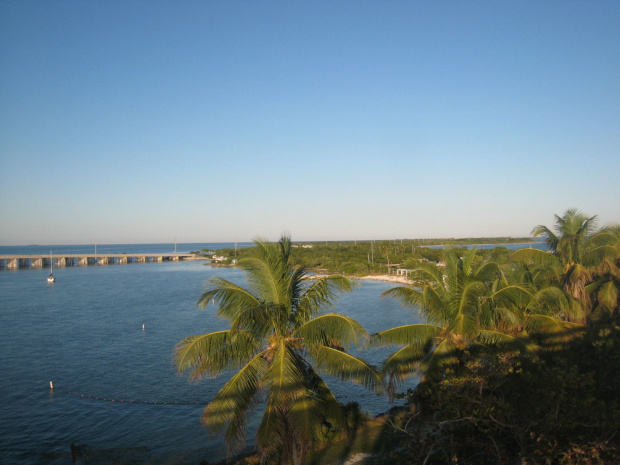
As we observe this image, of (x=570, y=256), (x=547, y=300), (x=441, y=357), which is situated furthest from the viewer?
(x=570, y=256)

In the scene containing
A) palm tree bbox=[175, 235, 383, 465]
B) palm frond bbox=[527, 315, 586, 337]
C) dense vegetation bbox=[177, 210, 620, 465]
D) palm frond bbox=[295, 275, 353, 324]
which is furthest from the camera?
palm frond bbox=[527, 315, 586, 337]

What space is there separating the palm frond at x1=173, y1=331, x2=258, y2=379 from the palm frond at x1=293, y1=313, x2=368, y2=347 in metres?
1.23

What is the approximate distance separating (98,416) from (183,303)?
31660 mm

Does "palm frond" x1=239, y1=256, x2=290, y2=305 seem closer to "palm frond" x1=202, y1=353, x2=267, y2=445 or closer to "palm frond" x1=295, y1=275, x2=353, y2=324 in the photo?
"palm frond" x1=295, y1=275, x2=353, y2=324

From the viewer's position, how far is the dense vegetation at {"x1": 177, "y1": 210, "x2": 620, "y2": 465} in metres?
7.50

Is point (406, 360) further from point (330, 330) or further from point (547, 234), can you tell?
point (547, 234)

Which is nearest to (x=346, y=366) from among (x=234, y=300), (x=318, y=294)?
(x=318, y=294)

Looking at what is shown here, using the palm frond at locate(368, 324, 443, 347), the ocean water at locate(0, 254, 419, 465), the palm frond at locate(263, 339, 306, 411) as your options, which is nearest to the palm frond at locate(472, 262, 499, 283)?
the palm frond at locate(368, 324, 443, 347)

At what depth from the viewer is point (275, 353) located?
416 inches

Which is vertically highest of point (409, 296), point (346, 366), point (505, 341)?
point (409, 296)

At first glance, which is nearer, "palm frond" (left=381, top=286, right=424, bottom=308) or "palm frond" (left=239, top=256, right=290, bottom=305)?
"palm frond" (left=239, top=256, right=290, bottom=305)

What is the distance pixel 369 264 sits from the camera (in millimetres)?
97500

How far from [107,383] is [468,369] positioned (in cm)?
2112

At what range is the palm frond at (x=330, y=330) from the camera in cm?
1030
